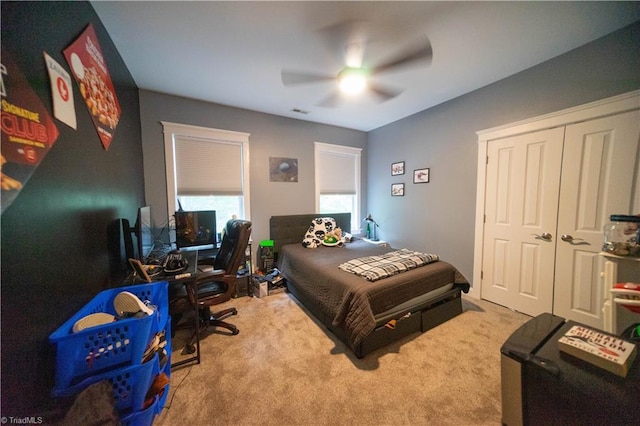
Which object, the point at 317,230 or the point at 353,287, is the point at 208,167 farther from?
the point at 353,287

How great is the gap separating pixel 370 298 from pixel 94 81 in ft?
8.40

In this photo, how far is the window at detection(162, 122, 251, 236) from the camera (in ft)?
9.42

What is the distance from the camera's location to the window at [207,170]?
287 cm

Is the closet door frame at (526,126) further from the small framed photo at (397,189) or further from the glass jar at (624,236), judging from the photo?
the small framed photo at (397,189)

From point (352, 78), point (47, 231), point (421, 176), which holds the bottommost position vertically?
point (47, 231)

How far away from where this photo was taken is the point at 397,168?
384cm

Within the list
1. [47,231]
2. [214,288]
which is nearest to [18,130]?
[47,231]

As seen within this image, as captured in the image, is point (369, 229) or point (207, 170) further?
point (369, 229)

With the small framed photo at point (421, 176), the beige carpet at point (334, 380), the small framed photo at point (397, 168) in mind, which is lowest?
the beige carpet at point (334, 380)

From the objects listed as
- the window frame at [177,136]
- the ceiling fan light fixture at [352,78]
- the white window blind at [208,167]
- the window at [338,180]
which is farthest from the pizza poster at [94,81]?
the window at [338,180]

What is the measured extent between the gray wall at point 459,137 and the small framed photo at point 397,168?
88mm

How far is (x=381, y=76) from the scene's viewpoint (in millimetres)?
2314

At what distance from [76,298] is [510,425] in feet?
8.13

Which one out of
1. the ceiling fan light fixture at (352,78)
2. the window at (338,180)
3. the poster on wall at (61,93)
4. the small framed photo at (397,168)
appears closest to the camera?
the poster on wall at (61,93)
